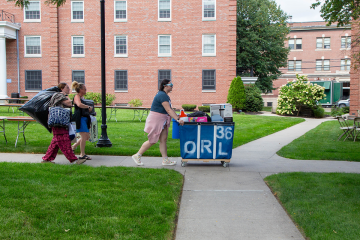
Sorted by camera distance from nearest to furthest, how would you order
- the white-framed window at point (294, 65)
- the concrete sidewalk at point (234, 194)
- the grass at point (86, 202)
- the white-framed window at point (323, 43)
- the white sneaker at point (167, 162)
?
the grass at point (86, 202) → the concrete sidewalk at point (234, 194) → the white sneaker at point (167, 162) → the white-framed window at point (323, 43) → the white-framed window at point (294, 65)

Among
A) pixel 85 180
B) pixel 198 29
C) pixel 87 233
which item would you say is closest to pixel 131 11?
pixel 198 29

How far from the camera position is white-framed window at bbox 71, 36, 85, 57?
102ft

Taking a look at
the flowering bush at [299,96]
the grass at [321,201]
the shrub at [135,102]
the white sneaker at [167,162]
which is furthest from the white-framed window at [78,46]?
the grass at [321,201]

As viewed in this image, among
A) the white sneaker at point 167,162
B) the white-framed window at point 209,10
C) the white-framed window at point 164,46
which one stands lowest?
the white sneaker at point 167,162

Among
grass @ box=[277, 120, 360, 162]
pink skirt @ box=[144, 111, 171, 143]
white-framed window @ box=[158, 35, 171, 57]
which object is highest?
white-framed window @ box=[158, 35, 171, 57]

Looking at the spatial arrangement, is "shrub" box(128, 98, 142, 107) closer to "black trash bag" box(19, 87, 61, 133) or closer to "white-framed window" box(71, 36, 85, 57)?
"white-framed window" box(71, 36, 85, 57)

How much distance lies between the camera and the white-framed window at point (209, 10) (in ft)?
98.0

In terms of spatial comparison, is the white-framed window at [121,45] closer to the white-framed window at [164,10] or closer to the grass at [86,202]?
the white-framed window at [164,10]

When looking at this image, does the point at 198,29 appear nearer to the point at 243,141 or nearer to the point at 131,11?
the point at 131,11

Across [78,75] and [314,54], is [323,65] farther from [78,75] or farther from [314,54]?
[78,75]

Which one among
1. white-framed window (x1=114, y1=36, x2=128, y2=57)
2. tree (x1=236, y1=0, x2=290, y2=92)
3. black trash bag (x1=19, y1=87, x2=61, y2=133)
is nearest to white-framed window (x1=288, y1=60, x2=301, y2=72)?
tree (x1=236, y1=0, x2=290, y2=92)

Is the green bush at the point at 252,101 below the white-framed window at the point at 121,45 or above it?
below

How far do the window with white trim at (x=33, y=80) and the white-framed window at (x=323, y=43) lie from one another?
134 ft

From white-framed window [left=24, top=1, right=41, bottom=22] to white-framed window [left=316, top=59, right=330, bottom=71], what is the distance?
40.1 meters
